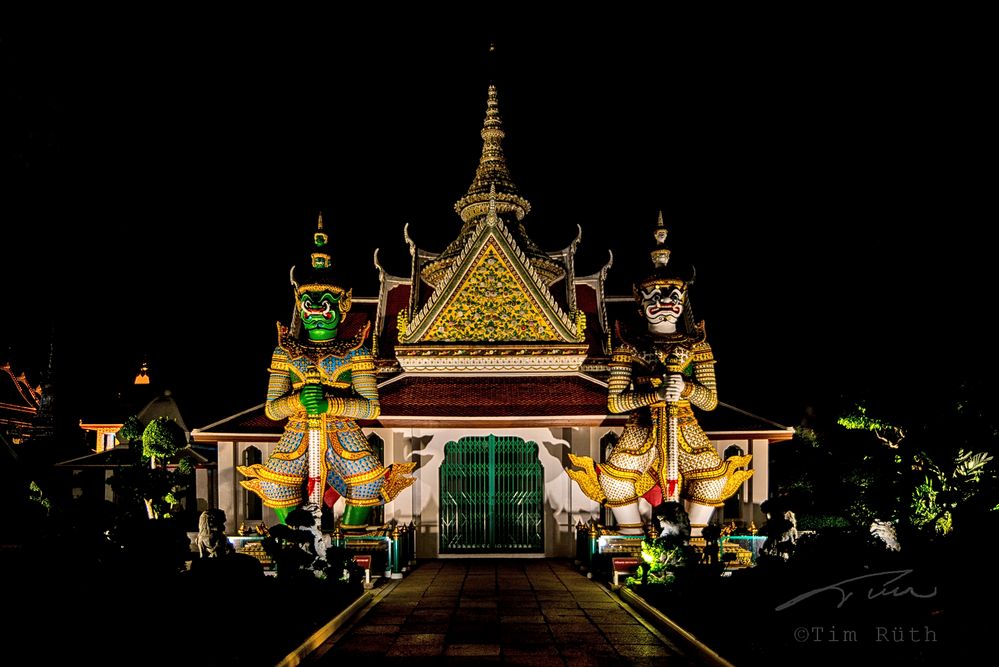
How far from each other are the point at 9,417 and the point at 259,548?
86.8 feet

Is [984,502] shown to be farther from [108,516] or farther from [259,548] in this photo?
[259,548]

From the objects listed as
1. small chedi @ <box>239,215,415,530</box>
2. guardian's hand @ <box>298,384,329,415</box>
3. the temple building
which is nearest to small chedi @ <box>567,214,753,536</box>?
the temple building

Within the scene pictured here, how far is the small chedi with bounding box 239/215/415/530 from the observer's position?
11.5m

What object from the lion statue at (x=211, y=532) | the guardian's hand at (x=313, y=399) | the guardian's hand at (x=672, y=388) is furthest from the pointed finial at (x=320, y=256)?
the guardian's hand at (x=672, y=388)

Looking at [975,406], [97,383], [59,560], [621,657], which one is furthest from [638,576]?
[97,383]

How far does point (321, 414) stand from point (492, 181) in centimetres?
840

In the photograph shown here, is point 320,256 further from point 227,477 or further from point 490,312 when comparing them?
point 227,477

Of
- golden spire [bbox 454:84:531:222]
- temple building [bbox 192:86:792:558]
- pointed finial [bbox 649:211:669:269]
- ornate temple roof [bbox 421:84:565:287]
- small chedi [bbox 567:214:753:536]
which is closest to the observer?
small chedi [bbox 567:214:753:536]

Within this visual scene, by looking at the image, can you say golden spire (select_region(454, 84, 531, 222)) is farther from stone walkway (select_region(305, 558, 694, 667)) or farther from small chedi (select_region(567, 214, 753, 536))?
stone walkway (select_region(305, 558, 694, 667))

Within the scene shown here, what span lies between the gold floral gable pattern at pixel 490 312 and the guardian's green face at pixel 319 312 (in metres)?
3.23

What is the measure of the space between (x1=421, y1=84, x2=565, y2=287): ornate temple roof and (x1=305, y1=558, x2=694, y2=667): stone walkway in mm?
7484

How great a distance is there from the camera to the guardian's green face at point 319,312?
39.1ft

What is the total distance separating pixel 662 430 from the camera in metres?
11.7

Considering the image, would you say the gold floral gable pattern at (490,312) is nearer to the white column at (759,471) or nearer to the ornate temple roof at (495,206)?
the ornate temple roof at (495,206)
